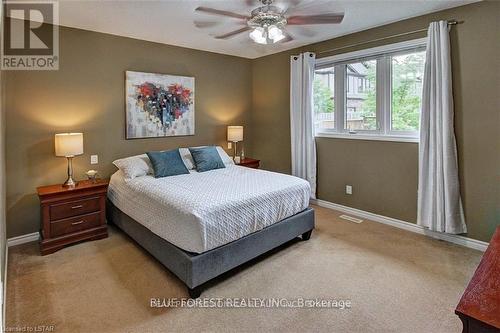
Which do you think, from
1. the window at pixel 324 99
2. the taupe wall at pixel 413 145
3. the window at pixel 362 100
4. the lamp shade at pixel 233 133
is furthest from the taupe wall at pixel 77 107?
the window at pixel 362 100

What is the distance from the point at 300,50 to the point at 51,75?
11.1ft

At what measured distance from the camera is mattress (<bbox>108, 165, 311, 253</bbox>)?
2.32m

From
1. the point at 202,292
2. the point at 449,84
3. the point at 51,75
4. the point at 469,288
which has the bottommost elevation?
the point at 202,292

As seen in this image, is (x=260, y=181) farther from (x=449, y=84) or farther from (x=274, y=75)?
(x=274, y=75)

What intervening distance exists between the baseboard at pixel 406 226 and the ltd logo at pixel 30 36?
13.2ft

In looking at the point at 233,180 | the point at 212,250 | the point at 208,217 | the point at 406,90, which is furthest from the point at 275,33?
the point at 212,250

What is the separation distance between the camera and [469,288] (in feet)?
4.38

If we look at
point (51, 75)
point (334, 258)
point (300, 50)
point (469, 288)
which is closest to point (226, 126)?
point (300, 50)

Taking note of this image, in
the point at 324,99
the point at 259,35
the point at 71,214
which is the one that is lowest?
the point at 71,214

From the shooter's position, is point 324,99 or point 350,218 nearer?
point 350,218

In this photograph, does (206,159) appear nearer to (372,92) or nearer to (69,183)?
(69,183)

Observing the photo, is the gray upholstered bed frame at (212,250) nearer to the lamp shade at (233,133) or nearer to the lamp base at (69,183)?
the lamp base at (69,183)

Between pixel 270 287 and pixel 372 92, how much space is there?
284cm

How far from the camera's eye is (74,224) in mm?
3221
